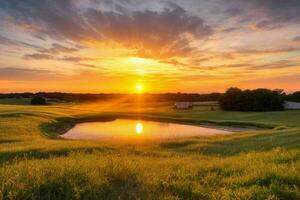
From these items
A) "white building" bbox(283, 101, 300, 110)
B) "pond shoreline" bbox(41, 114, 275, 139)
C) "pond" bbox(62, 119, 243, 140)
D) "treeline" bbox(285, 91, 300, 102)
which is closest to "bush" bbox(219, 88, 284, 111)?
"white building" bbox(283, 101, 300, 110)

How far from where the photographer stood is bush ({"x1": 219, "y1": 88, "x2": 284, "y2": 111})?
100m

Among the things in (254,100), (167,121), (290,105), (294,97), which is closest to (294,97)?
(294,97)

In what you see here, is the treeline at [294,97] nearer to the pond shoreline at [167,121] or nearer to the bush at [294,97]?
the bush at [294,97]

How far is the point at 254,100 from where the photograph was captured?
100m

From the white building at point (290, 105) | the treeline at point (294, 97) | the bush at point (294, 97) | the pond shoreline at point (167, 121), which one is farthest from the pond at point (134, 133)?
the bush at point (294, 97)

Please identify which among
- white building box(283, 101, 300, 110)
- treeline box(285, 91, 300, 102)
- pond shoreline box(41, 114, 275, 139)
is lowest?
pond shoreline box(41, 114, 275, 139)

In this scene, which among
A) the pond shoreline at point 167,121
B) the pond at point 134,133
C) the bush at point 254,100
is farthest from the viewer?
the bush at point 254,100

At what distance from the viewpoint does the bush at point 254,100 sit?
10025 cm

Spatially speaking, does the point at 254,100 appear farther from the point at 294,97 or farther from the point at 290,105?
the point at 294,97

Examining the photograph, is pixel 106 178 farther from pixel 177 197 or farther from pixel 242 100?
pixel 242 100

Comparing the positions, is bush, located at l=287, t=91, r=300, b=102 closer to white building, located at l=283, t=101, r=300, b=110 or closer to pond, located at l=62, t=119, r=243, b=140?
white building, located at l=283, t=101, r=300, b=110

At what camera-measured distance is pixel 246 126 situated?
61.6m

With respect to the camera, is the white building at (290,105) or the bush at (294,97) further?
the bush at (294,97)

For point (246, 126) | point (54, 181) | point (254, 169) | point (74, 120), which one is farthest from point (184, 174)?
point (74, 120)
